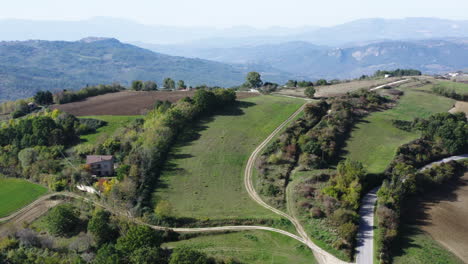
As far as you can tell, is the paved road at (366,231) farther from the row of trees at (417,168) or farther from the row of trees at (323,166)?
the row of trees at (417,168)

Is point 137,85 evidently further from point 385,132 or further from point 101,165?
point 385,132

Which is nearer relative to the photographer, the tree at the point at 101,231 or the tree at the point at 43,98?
the tree at the point at 101,231

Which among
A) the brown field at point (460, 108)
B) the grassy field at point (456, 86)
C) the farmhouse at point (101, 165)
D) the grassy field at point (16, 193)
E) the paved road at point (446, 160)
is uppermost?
the grassy field at point (456, 86)

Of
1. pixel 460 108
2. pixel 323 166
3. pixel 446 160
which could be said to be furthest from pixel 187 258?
pixel 460 108

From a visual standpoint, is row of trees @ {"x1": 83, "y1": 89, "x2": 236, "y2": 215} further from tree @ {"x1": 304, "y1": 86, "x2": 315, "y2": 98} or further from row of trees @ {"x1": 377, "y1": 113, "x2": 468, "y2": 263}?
row of trees @ {"x1": 377, "y1": 113, "x2": 468, "y2": 263}

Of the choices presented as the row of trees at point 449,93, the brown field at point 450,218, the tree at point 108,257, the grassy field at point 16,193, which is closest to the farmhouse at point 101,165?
the grassy field at point 16,193
